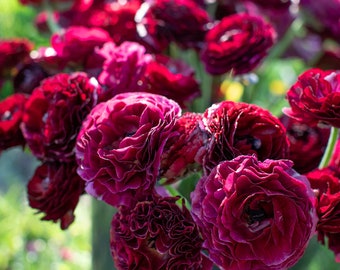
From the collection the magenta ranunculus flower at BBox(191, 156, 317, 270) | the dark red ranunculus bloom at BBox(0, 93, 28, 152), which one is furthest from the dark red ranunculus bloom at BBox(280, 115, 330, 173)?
the dark red ranunculus bloom at BBox(0, 93, 28, 152)

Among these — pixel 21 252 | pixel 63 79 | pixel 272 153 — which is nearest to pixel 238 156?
pixel 272 153

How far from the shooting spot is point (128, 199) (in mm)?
407

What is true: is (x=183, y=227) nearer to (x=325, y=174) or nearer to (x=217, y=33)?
(x=325, y=174)

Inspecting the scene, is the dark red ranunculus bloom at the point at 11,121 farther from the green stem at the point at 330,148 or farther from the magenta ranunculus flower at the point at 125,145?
the green stem at the point at 330,148

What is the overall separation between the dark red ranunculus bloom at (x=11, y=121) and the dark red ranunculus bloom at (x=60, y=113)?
1.0 inches

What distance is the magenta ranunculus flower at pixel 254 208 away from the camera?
1.18 ft

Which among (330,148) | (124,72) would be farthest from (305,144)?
(124,72)

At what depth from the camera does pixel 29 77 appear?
606 mm

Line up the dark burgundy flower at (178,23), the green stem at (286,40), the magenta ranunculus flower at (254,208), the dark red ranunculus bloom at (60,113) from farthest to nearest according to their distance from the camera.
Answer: the green stem at (286,40) < the dark burgundy flower at (178,23) < the dark red ranunculus bloom at (60,113) < the magenta ranunculus flower at (254,208)

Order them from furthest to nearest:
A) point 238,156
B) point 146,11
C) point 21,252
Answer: point 21,252 → point 146,11 → point 238,156

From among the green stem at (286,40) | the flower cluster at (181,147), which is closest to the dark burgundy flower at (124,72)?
the flower cluster at (181,147)

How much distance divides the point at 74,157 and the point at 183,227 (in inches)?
4.3

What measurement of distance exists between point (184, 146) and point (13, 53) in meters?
0.30

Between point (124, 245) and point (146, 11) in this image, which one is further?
point (146, 11)
